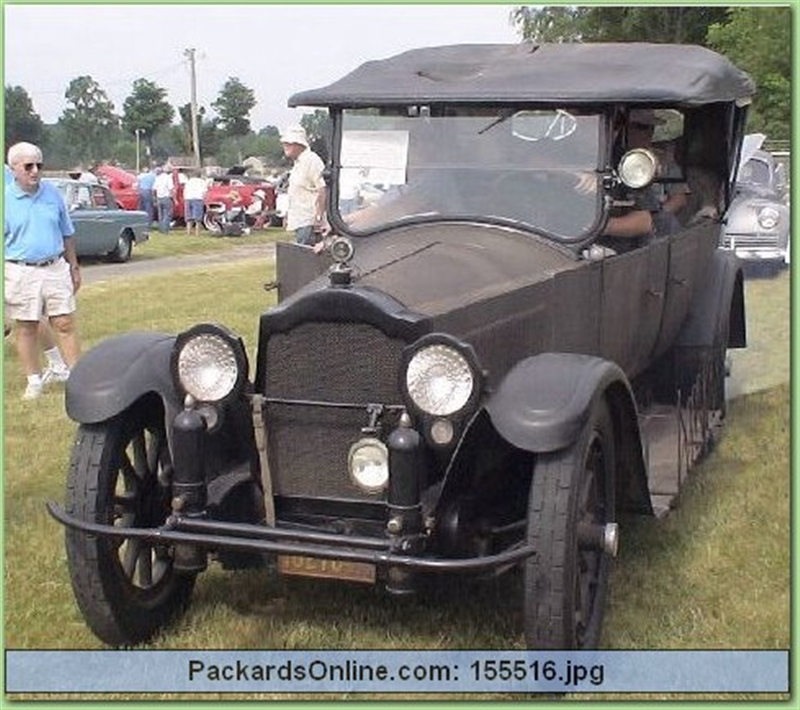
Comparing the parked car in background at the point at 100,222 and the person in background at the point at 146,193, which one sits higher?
the parked car in background at the point at 100,222

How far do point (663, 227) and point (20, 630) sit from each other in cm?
A: 350

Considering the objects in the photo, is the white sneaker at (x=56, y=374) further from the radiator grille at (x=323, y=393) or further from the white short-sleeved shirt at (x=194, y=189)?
the white short-sleeved shirt at (x=194, y=189)

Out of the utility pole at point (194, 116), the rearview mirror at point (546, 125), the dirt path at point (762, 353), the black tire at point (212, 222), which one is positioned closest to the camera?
the rearview mirror at point (546, 125)

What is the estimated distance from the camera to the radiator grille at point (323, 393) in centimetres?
384

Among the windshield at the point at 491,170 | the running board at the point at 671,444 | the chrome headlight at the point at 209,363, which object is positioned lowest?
the running board at the point at 671,444

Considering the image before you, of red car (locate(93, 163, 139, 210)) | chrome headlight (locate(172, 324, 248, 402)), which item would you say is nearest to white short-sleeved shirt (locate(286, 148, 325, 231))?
chrome headlight (locate(172, 324, 248, 402))

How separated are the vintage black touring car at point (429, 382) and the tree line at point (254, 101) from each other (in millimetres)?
18673

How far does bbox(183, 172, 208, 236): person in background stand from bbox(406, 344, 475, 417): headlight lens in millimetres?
22534

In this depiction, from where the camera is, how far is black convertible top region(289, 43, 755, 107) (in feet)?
15.8

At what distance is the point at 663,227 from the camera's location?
5.89 meters

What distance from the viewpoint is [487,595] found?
453 centimetres

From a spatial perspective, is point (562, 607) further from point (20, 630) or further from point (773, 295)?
point (773, 295)

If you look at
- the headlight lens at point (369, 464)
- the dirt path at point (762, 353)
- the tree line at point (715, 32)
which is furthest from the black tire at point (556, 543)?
the tree line at point (715, 32)

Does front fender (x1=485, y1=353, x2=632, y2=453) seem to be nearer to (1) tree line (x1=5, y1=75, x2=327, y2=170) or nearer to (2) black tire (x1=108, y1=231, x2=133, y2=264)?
(2) black tire (x1=108, y1=231, x2=133, y2=264)
